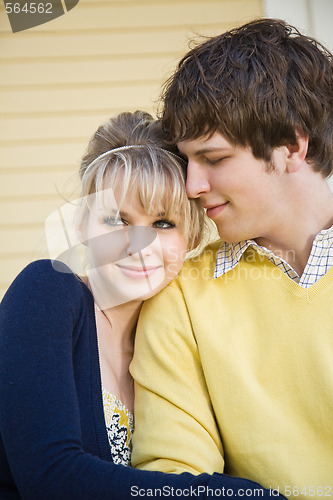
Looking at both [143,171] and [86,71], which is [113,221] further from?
[86,71]

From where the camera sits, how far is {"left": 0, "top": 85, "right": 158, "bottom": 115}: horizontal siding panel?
146 inches

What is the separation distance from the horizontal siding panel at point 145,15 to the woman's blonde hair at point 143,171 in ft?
6.17

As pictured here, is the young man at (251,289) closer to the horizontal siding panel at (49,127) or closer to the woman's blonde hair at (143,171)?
the woman's blonde hair at (143,171)

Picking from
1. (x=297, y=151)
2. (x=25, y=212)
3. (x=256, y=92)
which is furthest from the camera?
(x=25, y=212)

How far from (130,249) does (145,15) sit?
2353 millimetres

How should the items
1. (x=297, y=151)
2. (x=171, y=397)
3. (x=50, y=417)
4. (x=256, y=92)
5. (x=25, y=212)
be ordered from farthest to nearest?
1. (x=25, y=212)
2. (x=297, y=151)
3. (x=256, y=92)
4. (x=171, y=397)
5. (x=50, y=417)

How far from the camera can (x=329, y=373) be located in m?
1.73

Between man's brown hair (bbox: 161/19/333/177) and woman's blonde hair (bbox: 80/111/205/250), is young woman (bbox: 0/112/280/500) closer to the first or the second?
woman's blonde hair (bbox: 80/111/205/250)

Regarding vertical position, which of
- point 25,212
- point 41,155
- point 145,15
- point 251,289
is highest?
point 145,15

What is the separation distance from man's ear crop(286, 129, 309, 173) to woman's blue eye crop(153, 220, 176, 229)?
0.43 m

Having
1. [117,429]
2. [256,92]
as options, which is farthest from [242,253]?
[117,429]

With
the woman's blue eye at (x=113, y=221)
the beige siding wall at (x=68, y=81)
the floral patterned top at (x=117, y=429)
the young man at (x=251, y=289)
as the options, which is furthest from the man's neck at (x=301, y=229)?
the beige siding wall at (x=68, y=81)

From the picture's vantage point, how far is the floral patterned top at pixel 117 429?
5.83 feet

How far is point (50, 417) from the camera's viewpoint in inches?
60.4
